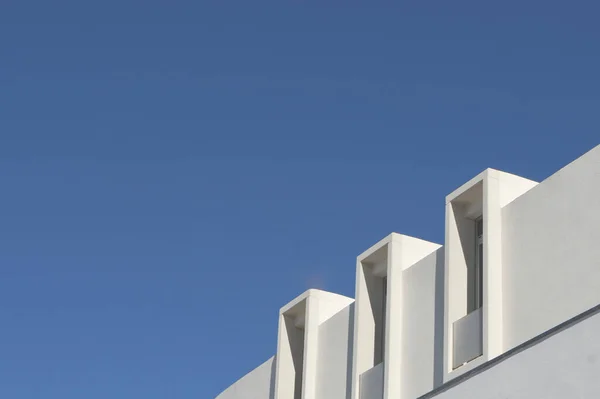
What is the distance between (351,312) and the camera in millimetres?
23547

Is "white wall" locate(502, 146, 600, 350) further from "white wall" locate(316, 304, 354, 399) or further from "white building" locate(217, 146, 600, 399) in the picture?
"white wall" locate(316, 304, 354, 399)

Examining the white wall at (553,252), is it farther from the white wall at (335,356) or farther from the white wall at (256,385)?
the white wall at (256,385)

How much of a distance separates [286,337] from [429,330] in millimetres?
5356

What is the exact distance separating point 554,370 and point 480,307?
15.1 ft

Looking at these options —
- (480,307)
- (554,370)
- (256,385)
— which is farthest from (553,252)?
(256,385)

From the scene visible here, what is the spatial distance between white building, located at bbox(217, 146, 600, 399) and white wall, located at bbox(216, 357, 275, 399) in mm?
1277

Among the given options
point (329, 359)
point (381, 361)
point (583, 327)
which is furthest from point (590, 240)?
point (329, 359)

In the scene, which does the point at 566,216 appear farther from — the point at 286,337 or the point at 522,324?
the point at 286,337

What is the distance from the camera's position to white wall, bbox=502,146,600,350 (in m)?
18.3

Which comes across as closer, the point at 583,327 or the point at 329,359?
the point at 583,327

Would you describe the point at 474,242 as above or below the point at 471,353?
above

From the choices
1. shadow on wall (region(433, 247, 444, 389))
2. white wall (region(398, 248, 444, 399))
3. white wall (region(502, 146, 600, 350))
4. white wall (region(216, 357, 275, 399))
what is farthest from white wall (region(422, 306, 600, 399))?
white wall (region(216, 357, 275, 399))

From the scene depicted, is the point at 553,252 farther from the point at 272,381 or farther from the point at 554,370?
the point at 272,381

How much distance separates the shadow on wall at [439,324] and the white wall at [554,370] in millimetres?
3194
